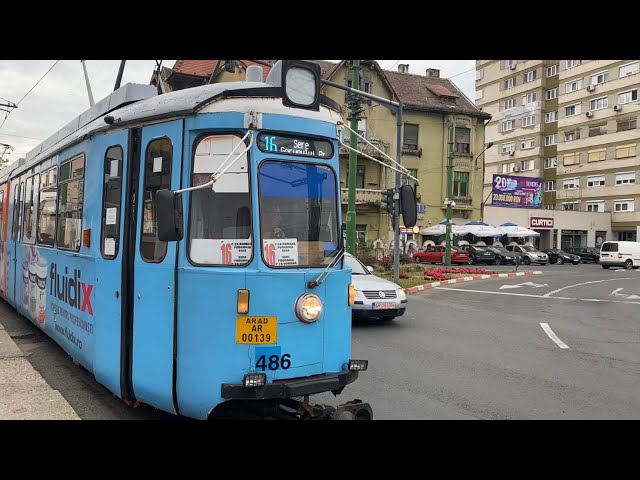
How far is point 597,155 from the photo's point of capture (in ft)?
193

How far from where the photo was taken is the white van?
129ft

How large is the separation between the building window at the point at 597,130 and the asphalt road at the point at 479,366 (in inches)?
1923

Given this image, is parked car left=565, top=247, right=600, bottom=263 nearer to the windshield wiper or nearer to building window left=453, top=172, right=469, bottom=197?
building window left=453, top=172, right=469, bottom=197

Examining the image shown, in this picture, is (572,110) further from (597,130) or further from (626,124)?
(626,124)

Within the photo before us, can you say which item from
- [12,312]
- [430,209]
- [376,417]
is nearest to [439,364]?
[376,417]

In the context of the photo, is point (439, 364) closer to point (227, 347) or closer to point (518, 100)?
point (227, 347)

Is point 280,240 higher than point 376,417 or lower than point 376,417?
higher

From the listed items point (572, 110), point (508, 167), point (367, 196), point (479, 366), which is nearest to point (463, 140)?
point (367, 196)

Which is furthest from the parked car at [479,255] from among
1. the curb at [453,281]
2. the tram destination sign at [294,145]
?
the tram destination sign at [294,145]

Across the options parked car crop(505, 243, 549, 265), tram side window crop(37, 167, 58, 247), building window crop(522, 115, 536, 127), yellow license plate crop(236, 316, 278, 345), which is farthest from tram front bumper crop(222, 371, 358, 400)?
building window crop(522, 115, 536, 127)

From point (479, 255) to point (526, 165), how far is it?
99.4 ft

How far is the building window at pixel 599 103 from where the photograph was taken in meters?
57.3
